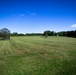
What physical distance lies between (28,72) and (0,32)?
3824 centimetres

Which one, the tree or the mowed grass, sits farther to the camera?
the tree

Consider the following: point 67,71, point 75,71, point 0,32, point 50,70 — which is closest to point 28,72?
point 50,70

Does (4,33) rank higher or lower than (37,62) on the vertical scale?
higher

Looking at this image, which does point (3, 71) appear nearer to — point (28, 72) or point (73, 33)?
point (28, 72)

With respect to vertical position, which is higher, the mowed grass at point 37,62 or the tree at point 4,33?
the tree at point 4,33

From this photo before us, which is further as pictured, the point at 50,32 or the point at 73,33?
the point at 50,32

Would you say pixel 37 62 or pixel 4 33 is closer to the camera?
pixel 37 62

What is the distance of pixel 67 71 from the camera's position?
22.9 ft

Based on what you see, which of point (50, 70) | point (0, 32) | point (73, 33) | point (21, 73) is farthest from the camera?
point (73, 33)

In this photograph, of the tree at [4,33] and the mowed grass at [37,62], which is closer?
the mowed grass at [37,62]

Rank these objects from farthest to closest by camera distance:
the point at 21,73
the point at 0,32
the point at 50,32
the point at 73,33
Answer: the point at 50,32
the point at 73,33
the point at 0,32
the point at 21,73

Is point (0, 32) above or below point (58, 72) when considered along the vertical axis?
above

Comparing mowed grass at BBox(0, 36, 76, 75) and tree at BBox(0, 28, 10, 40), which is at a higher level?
tree at BBox(0, 28, 10, 40)

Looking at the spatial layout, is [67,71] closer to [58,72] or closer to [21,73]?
[58,72]
